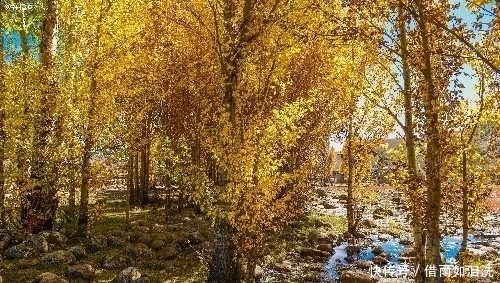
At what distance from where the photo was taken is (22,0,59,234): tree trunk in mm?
12352

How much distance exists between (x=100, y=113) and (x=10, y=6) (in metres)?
5.61

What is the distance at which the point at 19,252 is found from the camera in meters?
13.2

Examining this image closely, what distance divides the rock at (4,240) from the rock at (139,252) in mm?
3395

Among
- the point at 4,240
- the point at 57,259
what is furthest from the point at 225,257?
the point at 4,240

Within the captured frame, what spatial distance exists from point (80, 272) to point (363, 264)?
9271mm

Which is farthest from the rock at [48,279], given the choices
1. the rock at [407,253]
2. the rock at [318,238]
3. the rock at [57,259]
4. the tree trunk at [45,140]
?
the rock at [407,253]

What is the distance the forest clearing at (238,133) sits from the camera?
899 centimetres

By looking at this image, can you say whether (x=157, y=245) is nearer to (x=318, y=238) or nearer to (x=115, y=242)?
(x=115, y=242)

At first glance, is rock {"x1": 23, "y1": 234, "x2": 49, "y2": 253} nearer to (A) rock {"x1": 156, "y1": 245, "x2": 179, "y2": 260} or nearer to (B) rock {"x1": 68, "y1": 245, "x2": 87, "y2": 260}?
(B) rock {"x1": 68, "y1": 245, "x2": 87, "y2": 260}

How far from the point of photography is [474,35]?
696cm

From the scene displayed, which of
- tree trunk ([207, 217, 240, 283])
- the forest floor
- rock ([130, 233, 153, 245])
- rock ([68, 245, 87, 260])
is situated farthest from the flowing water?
rock ([68, 245, 87, 260])

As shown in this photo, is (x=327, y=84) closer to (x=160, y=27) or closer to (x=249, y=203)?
(x=160, y=27)

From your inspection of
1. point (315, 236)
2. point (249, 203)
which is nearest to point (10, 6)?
point (249, 203)

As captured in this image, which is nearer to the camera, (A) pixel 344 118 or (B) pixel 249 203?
(B) pixel 249 203
